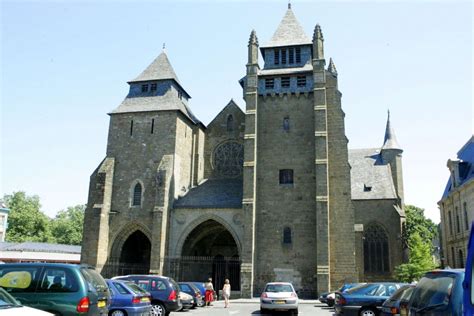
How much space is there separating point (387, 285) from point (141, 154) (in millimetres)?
22454

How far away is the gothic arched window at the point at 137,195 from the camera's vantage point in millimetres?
31078

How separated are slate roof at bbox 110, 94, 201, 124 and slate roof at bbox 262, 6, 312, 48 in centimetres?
827

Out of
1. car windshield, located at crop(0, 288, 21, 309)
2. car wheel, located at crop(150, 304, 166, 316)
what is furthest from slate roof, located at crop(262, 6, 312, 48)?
car windshield, located at crop(0, 288, 21, 309)

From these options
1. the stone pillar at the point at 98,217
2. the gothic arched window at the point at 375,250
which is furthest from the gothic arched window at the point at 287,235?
the gothic arched window at the point at 375,250

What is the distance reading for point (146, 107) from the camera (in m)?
33.1

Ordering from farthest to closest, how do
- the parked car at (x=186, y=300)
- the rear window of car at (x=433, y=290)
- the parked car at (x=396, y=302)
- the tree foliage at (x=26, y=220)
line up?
the tree foliage at (x=26, y=220)
the parked car at (x=186, y=300)
the parked car at (x=396, y=302)
the rear window of car at (x=433, y=290)

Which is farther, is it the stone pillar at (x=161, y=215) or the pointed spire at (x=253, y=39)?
the pointed spire at (x=253, y=39)

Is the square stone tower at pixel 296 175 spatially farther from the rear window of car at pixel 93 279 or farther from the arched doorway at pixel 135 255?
the rear window of car at pixel 93 279

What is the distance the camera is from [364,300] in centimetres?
1280

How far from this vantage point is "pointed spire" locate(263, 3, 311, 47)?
32.9m

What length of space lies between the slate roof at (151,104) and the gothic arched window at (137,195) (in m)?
5.97

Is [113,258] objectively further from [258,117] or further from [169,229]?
[258,117]

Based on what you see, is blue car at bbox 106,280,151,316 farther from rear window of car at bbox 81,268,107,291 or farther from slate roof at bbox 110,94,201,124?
slate roof at bbox 110,94,201,124

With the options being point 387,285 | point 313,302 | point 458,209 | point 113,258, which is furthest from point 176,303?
point 458,209
